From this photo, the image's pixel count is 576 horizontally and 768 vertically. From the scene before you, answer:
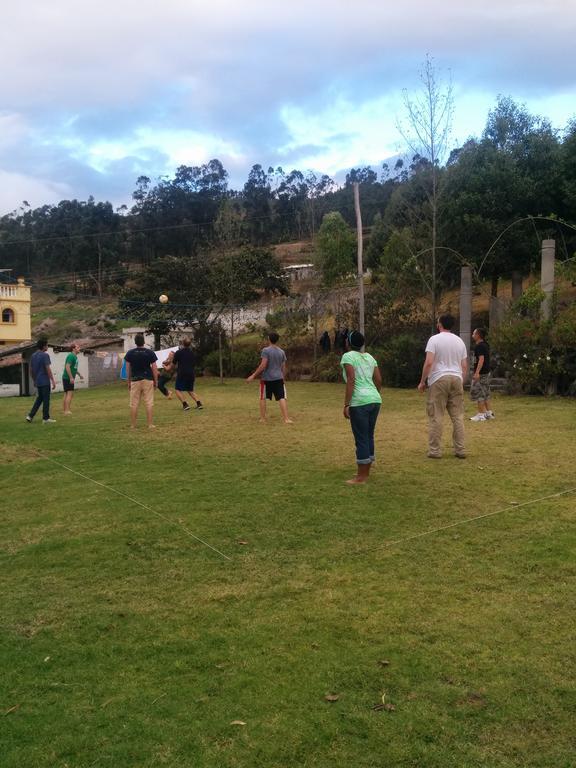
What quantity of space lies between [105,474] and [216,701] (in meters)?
5.27

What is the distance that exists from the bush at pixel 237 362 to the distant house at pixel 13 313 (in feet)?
64.3

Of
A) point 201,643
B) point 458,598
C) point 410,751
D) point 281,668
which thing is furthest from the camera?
point 458,598

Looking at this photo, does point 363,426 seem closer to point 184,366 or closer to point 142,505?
point 142,505

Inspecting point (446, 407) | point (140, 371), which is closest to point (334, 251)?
point (140, 371)

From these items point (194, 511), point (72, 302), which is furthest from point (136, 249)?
point (194, 511)

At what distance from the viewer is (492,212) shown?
2420 centimetres

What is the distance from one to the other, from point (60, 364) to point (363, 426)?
2483 cm

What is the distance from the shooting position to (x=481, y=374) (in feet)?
37.1

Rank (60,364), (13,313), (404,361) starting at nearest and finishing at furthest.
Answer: (404,361)
(60,364)
(13,313)

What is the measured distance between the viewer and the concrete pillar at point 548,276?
50.9ft

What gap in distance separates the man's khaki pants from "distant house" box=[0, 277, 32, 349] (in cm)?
4029

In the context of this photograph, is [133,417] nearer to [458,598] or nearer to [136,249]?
[458,598]

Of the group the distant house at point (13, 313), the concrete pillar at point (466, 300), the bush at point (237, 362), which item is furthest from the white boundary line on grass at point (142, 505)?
the distant house at point (13, 313)

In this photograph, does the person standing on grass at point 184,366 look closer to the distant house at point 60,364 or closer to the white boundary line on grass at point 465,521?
the white boundary line on grass at point 465,521
